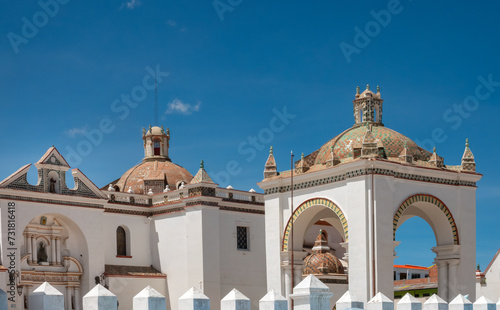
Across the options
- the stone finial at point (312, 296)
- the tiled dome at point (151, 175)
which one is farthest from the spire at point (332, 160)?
the stone finial at point (312, 296)

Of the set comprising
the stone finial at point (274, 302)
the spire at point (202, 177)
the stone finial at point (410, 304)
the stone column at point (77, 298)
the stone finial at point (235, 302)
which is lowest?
the stone column at point (77, 298)

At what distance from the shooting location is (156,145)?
37.0m

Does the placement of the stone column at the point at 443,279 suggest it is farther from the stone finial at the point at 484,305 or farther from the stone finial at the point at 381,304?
the stone finial at the point at 381,304

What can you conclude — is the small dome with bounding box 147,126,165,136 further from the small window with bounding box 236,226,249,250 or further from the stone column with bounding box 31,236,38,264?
the stone column with bounding box 31,236,38,264

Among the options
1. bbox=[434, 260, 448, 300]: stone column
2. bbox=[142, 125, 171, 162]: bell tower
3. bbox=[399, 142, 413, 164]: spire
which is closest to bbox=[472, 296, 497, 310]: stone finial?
bbox=[399, 142, 413, 164]: spire

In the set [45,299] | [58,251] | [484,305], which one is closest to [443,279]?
[484,305]

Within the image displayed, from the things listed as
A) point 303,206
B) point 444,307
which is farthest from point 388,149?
point 444,307

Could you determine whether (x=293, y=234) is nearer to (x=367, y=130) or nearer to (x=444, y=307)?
(x=367, y=130)

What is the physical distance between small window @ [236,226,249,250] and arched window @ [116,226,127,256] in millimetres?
4473

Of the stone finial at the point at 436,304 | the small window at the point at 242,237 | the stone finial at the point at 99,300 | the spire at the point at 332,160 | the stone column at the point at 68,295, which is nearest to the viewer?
the stone finial at the point at 99,300

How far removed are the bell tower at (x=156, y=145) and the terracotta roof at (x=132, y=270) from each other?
684 centimetres

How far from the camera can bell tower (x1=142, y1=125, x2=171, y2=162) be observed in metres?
36.8

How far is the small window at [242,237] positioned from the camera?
3130cm

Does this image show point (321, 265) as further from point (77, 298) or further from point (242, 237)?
point (77, 298)
